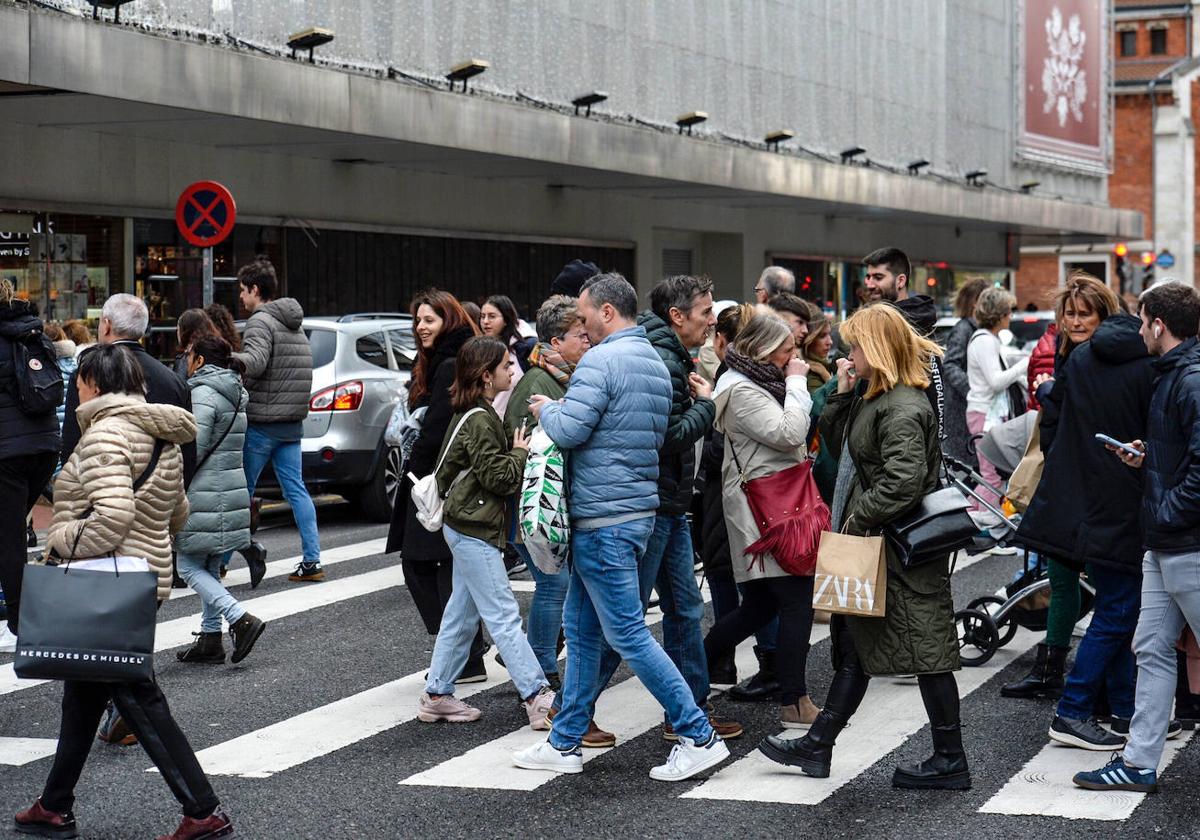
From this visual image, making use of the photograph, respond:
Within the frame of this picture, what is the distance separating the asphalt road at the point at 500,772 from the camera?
20.0 ft

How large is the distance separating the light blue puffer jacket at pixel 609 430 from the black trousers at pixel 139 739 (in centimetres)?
164

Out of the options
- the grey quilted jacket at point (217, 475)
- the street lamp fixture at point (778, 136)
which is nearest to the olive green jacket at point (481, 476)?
the grey quilted jacket at point (217, 475)

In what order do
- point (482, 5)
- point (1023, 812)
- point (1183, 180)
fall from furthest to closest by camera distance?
point (1183, 180) < point (482, 5) < point (1023, 812)

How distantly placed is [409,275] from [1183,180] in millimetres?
60190

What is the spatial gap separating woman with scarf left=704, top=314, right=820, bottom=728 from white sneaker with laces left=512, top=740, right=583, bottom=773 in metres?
1.11

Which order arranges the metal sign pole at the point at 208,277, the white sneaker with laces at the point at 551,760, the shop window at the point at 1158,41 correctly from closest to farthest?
the white sneaker with laces at the point at 551,760
the metal sign pole at the point at 208,277
the shop window at the point at 1158,41

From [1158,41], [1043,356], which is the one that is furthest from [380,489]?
[1158,41]

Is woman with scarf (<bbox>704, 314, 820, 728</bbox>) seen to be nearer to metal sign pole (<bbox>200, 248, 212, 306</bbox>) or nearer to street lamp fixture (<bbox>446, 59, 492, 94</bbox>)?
metal sign pole (<bbox>200, 248, 212, 306</bbox>)

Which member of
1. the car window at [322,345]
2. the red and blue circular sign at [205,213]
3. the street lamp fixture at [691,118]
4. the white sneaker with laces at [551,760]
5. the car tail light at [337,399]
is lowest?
the white sneaker with laces at [551,760]

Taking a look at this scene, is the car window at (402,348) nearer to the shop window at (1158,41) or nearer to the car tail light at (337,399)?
the car tail light at (337,399)

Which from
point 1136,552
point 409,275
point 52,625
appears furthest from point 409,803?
point 409,275

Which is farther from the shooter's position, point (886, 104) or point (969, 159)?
point (969, 159)

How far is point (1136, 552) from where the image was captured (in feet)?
22.8

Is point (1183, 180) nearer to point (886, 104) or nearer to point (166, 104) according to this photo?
point (886, 104)
